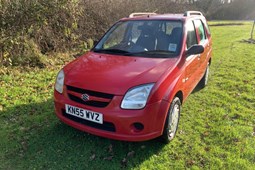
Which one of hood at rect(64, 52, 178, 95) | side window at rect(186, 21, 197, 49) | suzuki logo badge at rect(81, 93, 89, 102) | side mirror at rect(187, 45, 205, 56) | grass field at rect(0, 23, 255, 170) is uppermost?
side window at rect(186, 21, 197, 49)

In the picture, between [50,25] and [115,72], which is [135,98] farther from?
[50,25]

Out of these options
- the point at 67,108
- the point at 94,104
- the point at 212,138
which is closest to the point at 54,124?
the point at 67,108

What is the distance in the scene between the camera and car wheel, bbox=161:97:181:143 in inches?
127

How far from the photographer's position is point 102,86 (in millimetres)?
2955

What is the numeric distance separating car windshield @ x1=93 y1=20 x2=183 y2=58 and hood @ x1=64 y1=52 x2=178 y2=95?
22 cm

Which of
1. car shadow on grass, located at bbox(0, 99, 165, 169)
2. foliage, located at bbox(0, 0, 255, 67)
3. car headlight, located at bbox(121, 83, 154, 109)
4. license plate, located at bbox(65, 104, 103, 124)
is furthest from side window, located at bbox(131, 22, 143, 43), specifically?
foliage, located at bbox(0, 0, 255, 67)

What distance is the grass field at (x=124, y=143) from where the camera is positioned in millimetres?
3133

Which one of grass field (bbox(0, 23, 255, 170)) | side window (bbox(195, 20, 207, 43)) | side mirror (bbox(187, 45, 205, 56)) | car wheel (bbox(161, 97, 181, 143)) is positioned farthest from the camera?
side window (bbox(195, 20, 207, 43))

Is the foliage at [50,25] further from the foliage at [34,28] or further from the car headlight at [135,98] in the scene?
the car headlight at [135,98]

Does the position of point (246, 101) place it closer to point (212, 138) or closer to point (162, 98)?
point (212, 138)

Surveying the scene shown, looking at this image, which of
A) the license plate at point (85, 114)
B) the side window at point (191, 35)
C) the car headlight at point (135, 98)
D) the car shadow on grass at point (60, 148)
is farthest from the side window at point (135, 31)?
the car shadow on grass at point (60, 148)

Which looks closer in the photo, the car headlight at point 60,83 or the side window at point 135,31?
the car headlight at point 60,83

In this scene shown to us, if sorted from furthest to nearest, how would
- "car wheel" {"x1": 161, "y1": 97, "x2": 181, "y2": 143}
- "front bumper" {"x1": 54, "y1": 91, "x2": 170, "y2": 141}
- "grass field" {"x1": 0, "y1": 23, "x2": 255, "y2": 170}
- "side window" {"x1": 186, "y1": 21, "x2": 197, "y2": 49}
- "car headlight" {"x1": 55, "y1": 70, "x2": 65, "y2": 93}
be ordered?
"side window" {"x1": 186, "y1": 21, "x2": 197, "y2": 49} → "car headlight" {"x1": 55, "y1": 70, "x2": 65, "y2": 93} → "car wheel" {"x1": 161, "y1": 97, "x2": 181, "y2": 143} → "grass field" {"x1": 0, "y1": 23, "x2": 255, "y2": 170} → "front bumper" {"x1": 54, "y1": 91, "x2": 170, "y2": 141}

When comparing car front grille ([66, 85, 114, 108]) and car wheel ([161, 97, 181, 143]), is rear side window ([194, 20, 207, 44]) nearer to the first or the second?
car wheel ([161, 97, 181, 143])
